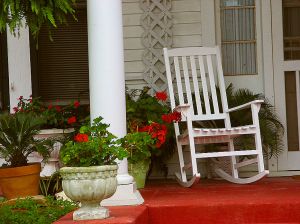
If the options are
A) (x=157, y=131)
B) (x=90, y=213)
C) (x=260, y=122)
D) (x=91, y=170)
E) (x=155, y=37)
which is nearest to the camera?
(x=91, y=170)

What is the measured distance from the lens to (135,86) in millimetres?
5438

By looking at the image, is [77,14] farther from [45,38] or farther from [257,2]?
[257,2]

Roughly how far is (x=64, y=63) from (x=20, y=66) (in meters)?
0.40

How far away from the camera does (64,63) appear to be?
18.0 ft

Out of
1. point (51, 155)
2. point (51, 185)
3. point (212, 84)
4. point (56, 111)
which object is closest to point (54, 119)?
point (56, 111)

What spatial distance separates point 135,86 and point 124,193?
1.90 m

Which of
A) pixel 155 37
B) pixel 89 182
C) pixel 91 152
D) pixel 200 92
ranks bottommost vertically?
pixel 89 182

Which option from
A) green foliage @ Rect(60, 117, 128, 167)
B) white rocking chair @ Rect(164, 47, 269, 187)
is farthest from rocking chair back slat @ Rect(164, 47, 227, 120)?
green foliage @ Rect(60, 117, 128, 167)

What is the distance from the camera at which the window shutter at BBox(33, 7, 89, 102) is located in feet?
18.0

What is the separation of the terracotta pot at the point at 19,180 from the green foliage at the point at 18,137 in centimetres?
9

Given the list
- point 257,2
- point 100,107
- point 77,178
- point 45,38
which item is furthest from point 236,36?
point 77,178

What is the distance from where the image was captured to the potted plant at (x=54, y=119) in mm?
4848

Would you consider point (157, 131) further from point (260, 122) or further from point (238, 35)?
point (238, 35)

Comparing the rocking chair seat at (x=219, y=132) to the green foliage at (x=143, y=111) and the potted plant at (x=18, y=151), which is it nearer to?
the green foliage at (x=143, y=111)
